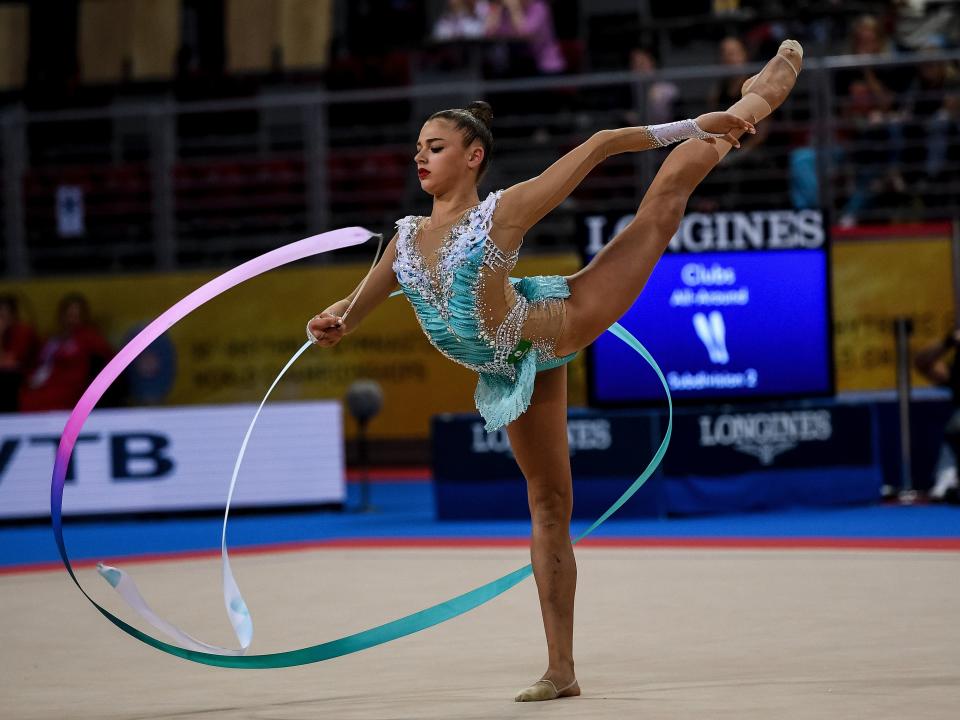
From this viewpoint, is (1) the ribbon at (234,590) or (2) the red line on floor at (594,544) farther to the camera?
(2) the red line on floor at (594,544)

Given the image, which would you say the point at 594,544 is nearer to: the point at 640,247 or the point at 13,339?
the point at 640,247

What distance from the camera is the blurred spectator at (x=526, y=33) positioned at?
11.8 metres

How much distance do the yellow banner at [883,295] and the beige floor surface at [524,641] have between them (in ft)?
13.0

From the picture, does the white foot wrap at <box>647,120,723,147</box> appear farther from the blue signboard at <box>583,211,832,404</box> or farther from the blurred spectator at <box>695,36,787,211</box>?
the blurred spectator at <box>695,36,787,211</box>

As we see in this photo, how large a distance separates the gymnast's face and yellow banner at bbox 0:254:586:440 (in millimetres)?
7246

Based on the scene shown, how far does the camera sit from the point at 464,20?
40.0 ft

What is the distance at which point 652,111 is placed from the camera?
10.9 m

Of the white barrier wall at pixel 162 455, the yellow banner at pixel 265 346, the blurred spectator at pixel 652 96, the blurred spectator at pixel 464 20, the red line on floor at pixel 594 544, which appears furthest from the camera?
the blurred spectator at pixel 464 20

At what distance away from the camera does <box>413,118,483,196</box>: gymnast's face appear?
394 centimetres

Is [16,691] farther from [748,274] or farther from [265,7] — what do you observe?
[265,7]

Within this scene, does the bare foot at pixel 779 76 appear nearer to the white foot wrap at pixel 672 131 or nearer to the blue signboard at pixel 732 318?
the white foot wrap at pixel 672 131

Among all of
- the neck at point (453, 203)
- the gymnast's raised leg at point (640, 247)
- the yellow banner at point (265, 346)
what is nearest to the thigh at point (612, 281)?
the gymnast's raised leg at point (640, 247)

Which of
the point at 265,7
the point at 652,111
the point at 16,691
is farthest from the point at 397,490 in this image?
the point at 16,691

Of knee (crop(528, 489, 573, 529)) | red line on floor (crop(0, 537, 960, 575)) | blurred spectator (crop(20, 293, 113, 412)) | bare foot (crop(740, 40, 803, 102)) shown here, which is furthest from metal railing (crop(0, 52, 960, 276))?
knee (crop(528, 489, 573, 529))
